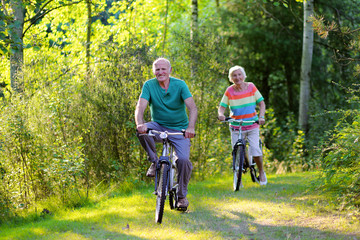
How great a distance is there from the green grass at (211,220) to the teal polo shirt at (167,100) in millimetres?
1335

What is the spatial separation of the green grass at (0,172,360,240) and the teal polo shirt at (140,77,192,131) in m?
1.34

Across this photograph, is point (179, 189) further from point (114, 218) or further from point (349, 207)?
point (349, 207)

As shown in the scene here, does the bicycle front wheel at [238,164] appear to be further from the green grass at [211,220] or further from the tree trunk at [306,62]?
the tree trunk at [306,62]

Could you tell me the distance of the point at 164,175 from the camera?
567cm

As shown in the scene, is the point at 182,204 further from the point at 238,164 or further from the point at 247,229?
the point at 238,164

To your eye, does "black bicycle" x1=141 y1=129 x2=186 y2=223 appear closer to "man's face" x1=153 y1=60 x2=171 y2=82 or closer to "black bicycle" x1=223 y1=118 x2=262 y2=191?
"man's face" x1=153 y1=60 x2=171 y2=82

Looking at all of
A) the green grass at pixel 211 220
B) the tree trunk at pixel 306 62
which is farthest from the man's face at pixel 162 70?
the tree trunk at pixel 306 62

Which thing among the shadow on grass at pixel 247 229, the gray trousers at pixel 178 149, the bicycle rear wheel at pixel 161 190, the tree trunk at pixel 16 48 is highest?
the tree trunk at pixel 16 48

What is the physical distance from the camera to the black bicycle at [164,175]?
5.64m

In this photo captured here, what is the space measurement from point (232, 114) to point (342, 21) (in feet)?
33.4

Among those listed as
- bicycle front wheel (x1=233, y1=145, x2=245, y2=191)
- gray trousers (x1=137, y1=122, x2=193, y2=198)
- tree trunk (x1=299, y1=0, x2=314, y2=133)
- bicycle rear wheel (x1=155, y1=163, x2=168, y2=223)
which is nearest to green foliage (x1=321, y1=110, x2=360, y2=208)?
bicycle front wheel (x1=233, y1=145, x2=245, y2=191)

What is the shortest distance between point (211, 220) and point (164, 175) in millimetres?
1018

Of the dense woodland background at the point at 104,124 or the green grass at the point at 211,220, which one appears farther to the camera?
the dense woodland background at the point at 104,124

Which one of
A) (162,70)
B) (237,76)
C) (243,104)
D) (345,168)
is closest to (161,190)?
(162,70)
